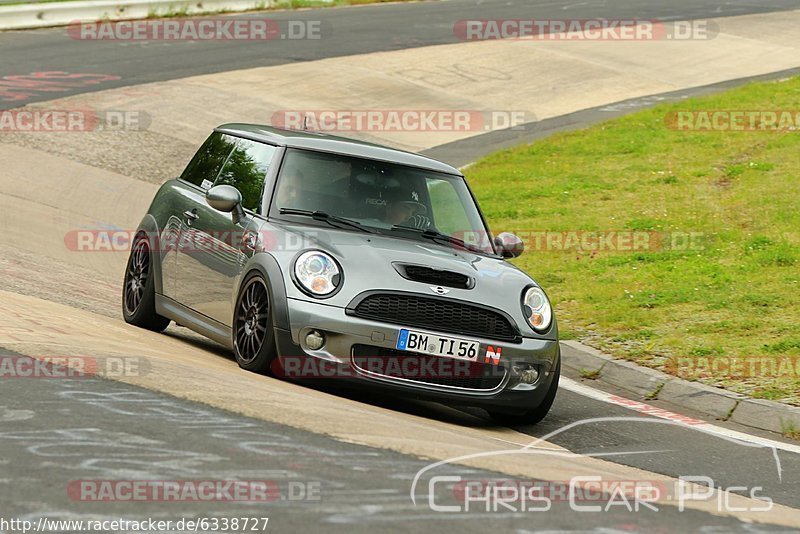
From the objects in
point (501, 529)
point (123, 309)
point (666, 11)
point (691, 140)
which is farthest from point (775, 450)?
point (666, 11)

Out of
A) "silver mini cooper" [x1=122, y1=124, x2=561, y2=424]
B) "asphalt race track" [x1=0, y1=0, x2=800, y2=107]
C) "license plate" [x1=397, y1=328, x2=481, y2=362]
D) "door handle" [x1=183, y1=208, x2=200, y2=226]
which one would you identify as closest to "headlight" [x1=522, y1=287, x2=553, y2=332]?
"silver mini cooper" [x1=122, y1=124, x2=561, y2=424]

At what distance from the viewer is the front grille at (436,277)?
7793mm

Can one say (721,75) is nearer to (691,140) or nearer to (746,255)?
(691,140)

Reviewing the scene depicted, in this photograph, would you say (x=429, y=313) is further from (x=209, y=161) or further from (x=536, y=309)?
(x=209, y=161)

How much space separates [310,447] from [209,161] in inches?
184

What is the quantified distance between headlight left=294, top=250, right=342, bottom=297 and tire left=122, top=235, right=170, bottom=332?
7.74 ft

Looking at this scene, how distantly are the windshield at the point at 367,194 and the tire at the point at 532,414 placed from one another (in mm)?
1266

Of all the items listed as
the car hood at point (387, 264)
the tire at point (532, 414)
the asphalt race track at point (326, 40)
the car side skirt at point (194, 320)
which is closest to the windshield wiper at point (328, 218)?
the car hood at point (387, 264)

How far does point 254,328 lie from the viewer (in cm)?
798

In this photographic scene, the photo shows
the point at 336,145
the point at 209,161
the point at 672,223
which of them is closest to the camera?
the point at 336,145

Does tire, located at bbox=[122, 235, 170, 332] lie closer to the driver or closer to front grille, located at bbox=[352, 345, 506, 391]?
the driver

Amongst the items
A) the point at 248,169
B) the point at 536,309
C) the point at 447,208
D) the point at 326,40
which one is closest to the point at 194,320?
the point at 248,169

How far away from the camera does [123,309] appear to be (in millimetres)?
10312

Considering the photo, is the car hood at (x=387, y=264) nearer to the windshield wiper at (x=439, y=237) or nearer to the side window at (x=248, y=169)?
the windshield wiper at (x=439, y=237)
